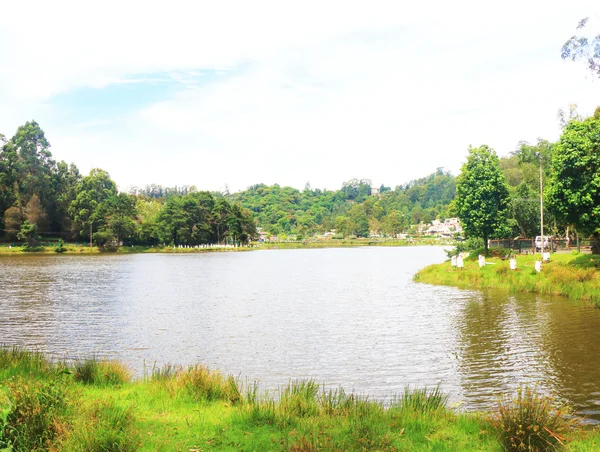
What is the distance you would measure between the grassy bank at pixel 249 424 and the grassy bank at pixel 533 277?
23362 mm

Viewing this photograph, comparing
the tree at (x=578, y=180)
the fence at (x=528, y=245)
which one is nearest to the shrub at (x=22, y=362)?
the tree at (x=578, y=180)

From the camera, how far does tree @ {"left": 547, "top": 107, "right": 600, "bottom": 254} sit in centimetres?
3459

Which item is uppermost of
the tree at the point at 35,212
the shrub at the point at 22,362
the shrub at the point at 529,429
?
the tree at the point at 35,212

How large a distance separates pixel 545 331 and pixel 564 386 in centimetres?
885

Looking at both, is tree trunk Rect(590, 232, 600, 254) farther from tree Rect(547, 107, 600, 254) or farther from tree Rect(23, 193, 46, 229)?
tree Rect(23, 193, 46, 229)

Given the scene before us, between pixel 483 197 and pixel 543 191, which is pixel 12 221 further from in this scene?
pixel 543 191

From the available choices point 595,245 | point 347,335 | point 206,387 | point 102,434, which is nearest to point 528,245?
point 595,245

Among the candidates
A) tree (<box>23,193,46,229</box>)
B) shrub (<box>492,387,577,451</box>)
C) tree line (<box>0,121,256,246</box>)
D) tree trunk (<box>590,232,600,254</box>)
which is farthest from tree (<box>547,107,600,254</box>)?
tree (<box>23,193,46,229</box>)

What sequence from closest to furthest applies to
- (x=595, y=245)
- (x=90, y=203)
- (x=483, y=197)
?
(x=595, y=245), (x=483, y=197), (x=90, y=203)

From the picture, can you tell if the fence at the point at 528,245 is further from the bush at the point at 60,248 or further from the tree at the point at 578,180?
the bush at the point at 60,248

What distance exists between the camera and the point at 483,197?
54250 mm

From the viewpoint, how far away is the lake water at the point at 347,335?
16.4m

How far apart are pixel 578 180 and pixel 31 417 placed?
119ft

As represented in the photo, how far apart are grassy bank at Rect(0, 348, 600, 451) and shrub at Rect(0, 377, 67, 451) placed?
0.05 feet
